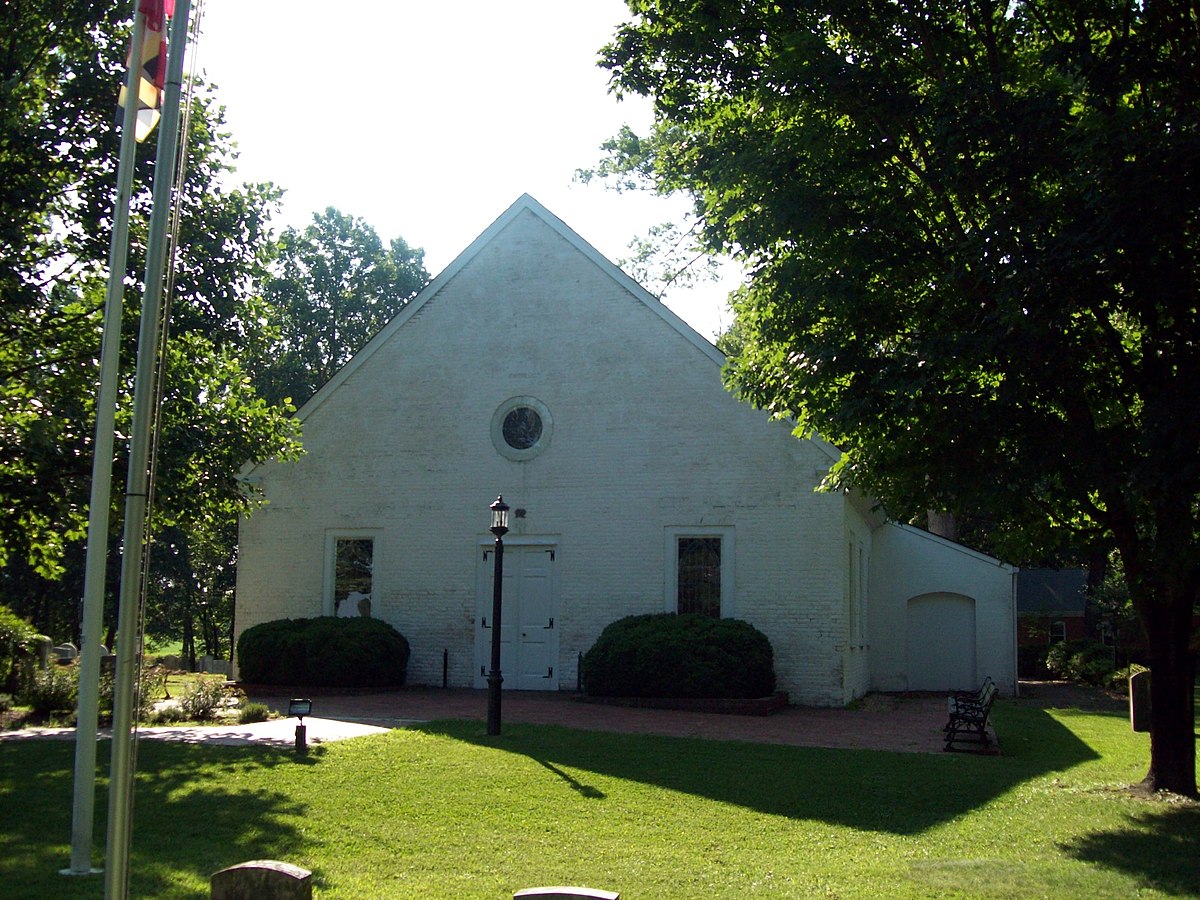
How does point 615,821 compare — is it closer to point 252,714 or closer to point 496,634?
point 496,634

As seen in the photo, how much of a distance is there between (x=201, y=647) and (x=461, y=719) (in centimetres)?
4580

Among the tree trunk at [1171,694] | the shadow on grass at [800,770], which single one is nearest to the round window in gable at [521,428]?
the shadow on grass at [800,770]

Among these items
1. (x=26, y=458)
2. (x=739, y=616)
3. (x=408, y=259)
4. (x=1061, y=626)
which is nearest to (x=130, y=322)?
(x=26, y=458)

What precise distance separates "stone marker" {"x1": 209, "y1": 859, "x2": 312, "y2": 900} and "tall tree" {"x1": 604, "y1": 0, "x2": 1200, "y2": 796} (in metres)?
6.40

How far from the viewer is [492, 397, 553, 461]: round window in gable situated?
2108 centimetres

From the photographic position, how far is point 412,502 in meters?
21.6

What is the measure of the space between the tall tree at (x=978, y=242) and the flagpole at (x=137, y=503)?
573cm

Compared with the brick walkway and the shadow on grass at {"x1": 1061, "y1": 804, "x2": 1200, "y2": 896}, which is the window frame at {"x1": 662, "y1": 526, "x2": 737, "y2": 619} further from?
the shadow on grass at {"x1": 1061, "y1": 804, "x2": 1200, "y2": 896}

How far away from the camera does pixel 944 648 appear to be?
24766 mm

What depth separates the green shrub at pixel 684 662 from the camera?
1772 cm

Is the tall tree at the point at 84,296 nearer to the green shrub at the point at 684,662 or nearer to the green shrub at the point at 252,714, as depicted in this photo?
the green shrub at the point at 252,714

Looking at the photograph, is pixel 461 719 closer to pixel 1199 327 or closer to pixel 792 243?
pixel 792 243

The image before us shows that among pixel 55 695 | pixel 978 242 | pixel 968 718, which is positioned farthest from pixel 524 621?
pixel 978 242

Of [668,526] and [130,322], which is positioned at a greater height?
[130,322]
